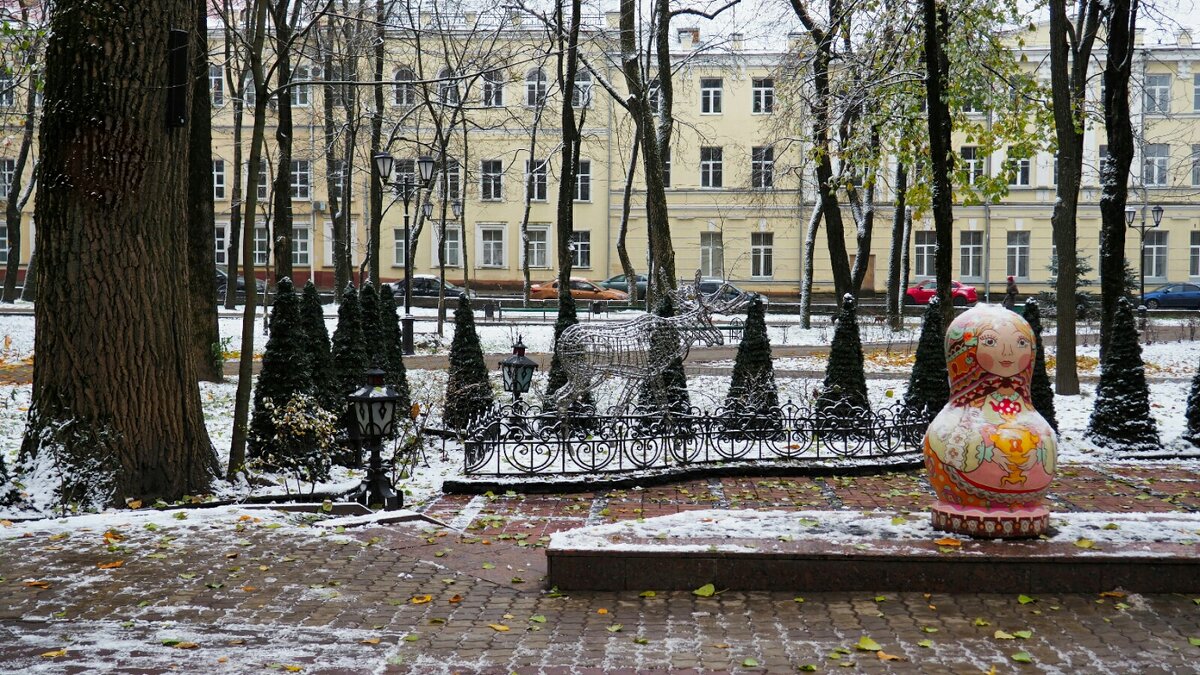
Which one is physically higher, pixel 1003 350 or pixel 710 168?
pixel 710 168

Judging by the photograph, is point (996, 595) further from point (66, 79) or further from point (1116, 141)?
point (1116, 141)

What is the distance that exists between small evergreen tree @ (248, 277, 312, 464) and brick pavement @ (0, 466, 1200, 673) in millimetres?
2194

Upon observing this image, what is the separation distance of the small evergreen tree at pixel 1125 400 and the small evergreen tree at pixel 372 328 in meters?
8.51

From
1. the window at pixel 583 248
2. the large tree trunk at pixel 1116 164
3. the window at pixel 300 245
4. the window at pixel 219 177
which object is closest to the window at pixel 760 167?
the window at pixel 583 248

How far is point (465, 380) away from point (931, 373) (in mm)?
5658

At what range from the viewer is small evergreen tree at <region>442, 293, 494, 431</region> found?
13.8m

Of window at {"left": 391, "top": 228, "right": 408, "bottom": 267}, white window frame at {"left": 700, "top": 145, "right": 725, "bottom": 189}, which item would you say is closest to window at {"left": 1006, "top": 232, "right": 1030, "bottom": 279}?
white window frame at {"left": 700, "top": 145, "right": 725, "bottom": 189}

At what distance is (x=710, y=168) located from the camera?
46.8 metres

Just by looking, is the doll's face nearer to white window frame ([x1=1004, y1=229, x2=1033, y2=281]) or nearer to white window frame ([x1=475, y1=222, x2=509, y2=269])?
white window frame ([x1=1004, y1=229, x2=1033, y2=281])

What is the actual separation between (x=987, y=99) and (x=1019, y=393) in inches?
586

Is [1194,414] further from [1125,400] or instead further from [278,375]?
[278,375]

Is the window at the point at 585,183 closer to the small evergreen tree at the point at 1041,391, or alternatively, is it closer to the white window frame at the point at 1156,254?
the white window frame at the point at 1156,254

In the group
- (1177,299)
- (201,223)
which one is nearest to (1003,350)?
(201,223)

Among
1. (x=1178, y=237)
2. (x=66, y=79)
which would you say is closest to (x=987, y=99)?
(x=66, y=79)
